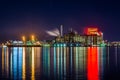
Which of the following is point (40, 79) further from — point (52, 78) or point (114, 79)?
point (114, 79)

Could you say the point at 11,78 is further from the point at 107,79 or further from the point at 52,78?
the point at 107,79

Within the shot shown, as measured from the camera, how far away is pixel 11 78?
2731 cm

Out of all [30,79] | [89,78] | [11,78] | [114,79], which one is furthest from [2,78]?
[114,79]

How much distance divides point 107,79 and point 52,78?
457cm

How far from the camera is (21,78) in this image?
88.2 feet

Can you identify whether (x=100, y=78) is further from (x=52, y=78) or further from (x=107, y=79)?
(x=52, y=78)

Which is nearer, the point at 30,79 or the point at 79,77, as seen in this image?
the point at 30,79

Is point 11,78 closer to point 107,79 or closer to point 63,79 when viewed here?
point 63,79

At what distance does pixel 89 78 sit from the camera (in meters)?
26.9

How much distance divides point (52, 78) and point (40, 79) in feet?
4.03

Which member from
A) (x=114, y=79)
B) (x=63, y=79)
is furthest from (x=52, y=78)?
(x=114, y=79)

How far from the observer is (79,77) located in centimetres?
2783

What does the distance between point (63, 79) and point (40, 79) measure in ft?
6.26

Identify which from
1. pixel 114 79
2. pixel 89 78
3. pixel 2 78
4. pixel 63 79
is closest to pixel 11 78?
pixel 2 78
